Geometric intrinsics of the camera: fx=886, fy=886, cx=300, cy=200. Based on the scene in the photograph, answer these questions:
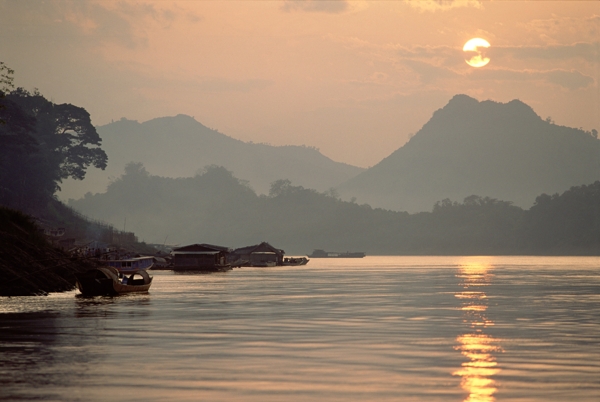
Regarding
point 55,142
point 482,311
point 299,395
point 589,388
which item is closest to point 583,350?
point 589,388

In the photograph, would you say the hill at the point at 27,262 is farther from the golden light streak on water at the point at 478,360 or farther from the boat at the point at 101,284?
the golden light streak on water at the point at 478,360

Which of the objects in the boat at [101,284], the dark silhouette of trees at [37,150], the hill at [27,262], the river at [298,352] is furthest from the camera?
the dark silhouette of trees at [37,150]

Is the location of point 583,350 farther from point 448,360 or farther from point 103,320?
point 103,320

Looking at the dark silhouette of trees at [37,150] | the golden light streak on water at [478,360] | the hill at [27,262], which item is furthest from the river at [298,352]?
the dark silhouette of trees at [37,150]

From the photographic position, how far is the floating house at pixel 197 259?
169375mm

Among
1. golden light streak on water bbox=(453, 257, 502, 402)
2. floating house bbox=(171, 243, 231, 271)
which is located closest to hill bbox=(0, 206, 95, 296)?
golden light streak on water bbox=(453, 257, 502, 402)

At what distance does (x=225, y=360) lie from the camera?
33375mm

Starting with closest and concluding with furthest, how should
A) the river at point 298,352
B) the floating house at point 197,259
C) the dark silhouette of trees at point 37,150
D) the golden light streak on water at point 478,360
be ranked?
1. the golden light streak on water at point 478,360
2. the river at point 298,352
3. the dark silhouette of trees at point 37,150
4. the floating house at point 197,259

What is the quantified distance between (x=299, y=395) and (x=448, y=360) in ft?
30.9

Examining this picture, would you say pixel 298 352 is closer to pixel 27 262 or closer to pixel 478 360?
pixel 478 360

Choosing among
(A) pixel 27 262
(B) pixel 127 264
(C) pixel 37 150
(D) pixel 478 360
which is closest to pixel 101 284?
(A) pixel 27 262

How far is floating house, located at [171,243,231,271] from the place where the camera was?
169 meters

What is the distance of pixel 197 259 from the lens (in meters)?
171

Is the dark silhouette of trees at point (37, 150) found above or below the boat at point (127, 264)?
above
